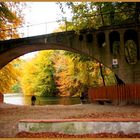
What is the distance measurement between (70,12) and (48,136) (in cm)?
1437

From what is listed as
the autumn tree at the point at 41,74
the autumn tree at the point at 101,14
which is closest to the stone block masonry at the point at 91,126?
the autumn tree at the point at 101,14

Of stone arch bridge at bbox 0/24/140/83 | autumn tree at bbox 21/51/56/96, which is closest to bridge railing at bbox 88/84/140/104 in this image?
stone arch bridge at bbox 0/24/140/83

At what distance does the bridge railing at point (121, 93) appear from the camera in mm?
19203

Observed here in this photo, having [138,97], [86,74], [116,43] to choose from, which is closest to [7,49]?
[116,43]

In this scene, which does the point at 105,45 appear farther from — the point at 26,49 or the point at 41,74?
the point at 41,74

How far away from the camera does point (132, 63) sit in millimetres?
21625

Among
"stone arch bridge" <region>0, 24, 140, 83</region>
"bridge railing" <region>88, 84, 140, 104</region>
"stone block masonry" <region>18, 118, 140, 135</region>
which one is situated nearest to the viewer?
"stone block masonry" <region>18, 118, 140, 135</region>

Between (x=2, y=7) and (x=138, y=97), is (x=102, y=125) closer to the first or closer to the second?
(x=138, y=97)

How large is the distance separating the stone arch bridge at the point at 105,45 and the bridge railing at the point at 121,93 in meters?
1.07

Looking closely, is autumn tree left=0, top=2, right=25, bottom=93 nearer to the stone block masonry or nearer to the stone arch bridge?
the stone arch bridge

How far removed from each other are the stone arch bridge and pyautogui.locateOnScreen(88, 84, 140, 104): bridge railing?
107cm

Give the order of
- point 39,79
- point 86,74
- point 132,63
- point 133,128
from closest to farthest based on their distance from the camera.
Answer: point 133,128
point 132,63
point 86,74
point 39,79

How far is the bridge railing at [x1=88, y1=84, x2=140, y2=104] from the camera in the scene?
19203 mm

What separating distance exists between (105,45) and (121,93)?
3589 mm
